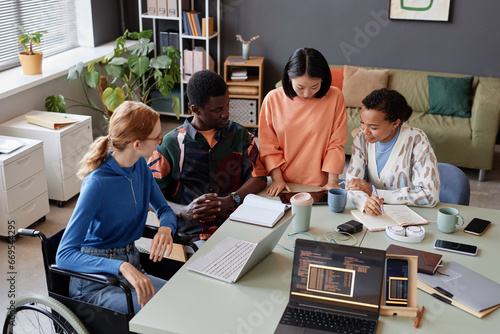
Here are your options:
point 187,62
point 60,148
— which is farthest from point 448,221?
point 187,62

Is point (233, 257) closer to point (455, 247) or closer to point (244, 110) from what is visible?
point (455, 247)

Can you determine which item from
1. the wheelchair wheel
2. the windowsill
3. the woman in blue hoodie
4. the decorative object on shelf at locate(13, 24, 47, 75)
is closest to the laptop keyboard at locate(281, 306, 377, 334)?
the woman in blue hoodie

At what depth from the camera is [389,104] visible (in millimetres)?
2568

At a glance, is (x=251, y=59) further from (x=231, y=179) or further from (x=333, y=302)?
(x=333, y=302)

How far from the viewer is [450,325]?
→ 1.75 metres

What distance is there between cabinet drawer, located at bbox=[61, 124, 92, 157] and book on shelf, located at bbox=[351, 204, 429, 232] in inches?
97.6

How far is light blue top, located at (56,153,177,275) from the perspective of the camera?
2.02 metres

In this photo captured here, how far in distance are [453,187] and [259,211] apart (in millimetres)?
1044

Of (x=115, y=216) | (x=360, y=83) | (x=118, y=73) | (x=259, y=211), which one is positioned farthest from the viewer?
(x=360, y=83)

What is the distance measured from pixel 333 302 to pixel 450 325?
0.37 meters

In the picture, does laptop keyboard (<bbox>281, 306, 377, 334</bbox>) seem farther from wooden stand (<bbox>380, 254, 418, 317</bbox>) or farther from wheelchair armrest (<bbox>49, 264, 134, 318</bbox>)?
wheelchair armrest (<bbox>49, 264, 134, 318</bbox>)

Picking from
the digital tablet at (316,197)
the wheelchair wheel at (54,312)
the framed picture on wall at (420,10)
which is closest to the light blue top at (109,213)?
the wheelchair wheel at (54,312)

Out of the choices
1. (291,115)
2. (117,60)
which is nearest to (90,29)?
(117,60)
